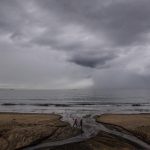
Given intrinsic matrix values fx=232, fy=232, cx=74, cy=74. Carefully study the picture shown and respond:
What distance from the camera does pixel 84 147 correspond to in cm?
2906

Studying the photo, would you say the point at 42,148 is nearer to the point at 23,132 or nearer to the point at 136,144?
the point at 23,132

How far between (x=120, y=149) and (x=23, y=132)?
48.2ft

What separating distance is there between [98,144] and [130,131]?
12487 mm

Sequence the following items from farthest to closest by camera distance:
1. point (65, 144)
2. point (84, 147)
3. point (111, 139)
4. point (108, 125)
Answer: point (108, 125), point (111, 139), point (65, 144), point (84, 147)

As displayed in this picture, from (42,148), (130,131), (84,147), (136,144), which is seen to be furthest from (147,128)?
(42,148)

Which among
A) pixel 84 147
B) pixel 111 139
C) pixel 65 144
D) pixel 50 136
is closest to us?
pixel 84 147

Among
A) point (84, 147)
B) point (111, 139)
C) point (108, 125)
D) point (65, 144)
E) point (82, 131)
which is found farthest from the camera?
point (108, 125)

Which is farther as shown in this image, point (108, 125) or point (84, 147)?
point (108, 125)

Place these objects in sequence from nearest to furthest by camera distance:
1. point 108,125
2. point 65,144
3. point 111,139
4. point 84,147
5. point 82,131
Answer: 1. point 84,147
2. point 65,144
3. point 111,139
4. point 82,131
5. point 108,125

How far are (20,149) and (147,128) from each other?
22353mm

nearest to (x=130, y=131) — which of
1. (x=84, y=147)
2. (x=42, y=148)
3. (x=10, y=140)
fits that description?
(x=84, y=147)

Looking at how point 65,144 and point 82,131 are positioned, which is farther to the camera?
point 82,131

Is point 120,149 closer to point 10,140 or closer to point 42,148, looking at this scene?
point 42,148

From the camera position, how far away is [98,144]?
30.5 metres
